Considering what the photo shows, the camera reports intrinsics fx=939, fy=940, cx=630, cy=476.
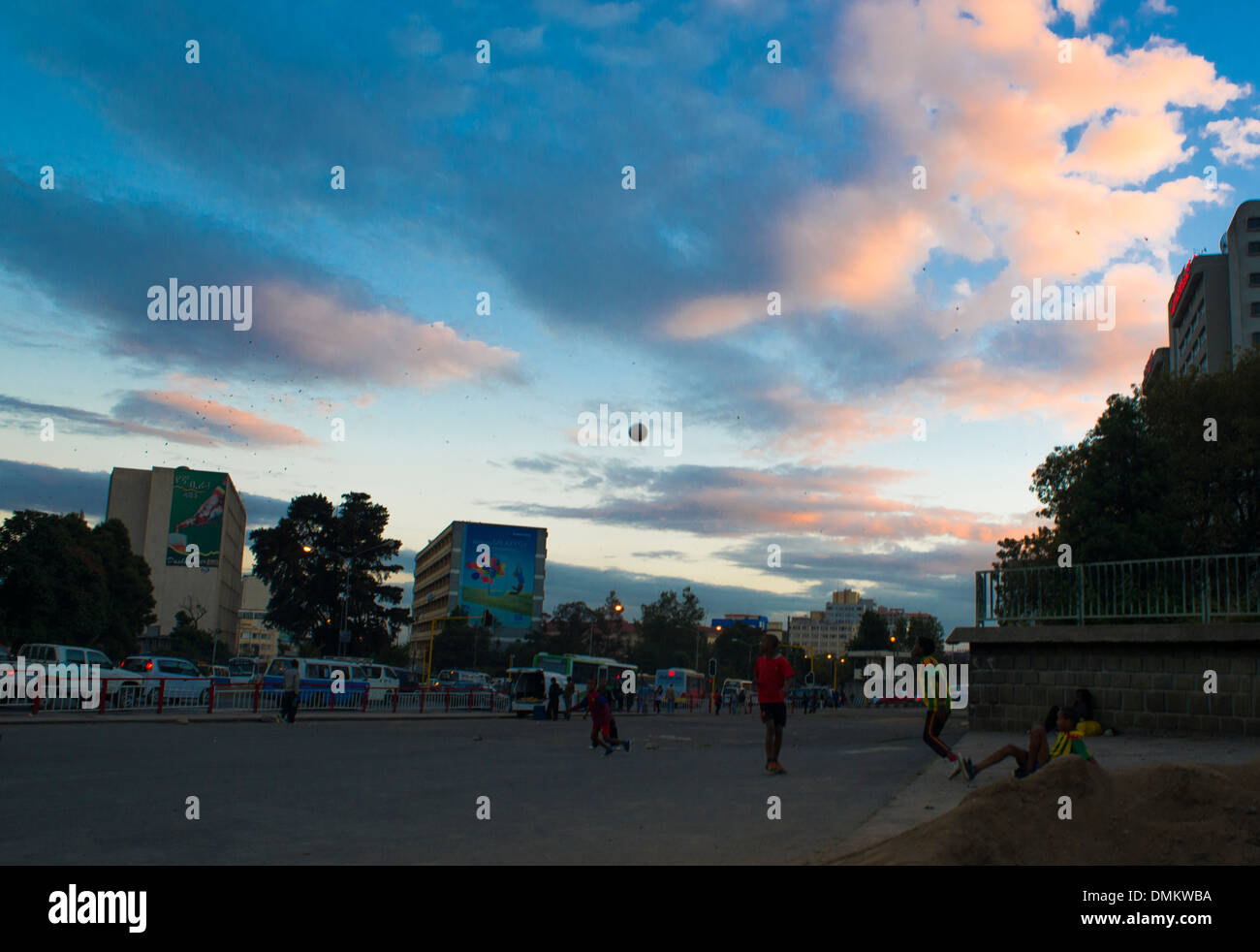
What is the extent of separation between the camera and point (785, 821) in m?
8.12

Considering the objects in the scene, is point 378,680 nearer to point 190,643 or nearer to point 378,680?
point 378,680

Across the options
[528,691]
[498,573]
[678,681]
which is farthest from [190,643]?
[528,691]

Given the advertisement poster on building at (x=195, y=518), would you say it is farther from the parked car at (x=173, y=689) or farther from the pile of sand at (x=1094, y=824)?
the pile of sand at (x=1094, y=824)

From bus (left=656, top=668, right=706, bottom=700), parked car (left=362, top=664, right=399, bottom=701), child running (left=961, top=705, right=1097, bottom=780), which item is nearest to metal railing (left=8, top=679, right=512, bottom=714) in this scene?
parked car (left=362, top=664, right=399, bottom=701)

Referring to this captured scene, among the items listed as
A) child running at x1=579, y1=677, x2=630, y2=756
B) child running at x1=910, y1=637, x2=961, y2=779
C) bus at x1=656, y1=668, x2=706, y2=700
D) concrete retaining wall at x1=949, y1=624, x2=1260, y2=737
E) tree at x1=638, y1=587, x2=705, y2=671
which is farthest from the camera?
tree at x1=638, y1=587, x2=705, y2=671

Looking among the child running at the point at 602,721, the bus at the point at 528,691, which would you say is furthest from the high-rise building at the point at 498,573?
the child running at the point at 602,721

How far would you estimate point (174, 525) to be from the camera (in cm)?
11656

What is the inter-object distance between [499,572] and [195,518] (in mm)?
48891

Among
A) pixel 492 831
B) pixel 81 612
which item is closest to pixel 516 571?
pixel 81 612

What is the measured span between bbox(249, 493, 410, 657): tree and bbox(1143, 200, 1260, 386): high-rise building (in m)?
67.4

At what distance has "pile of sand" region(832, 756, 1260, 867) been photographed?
18.0 feet

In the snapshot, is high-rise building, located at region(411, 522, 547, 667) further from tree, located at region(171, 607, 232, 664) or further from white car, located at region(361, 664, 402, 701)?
white car, located at region(361, 664, 402, 701)
